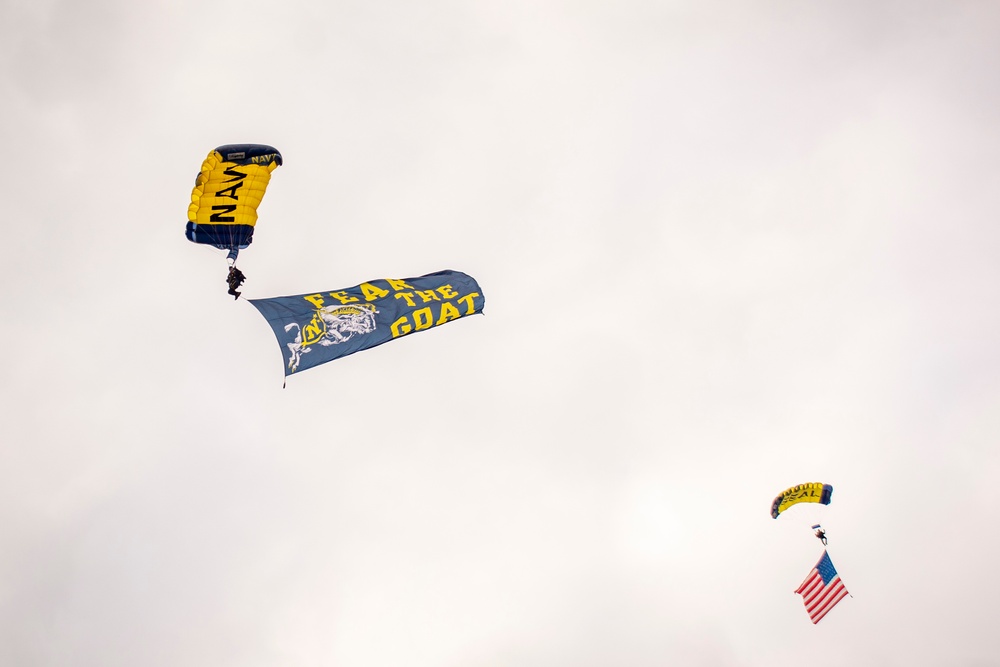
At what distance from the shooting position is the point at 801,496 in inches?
1905

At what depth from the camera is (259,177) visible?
3200 centimetres

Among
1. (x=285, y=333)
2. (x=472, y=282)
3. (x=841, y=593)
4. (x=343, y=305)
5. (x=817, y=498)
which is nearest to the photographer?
(x=285, y=333)

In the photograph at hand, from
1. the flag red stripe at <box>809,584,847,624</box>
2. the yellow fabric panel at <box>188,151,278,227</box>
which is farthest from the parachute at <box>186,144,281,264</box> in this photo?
the flag red stripe at <box>809,584,847,624</box>

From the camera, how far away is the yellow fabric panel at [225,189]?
1214 inches

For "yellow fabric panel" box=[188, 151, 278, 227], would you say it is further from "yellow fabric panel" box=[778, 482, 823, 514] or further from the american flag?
"yellow fabric panel" box=[778, 482, 823, 514]

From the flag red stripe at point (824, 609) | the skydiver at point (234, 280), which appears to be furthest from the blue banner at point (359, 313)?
the flag red stripe at point (824, 609)

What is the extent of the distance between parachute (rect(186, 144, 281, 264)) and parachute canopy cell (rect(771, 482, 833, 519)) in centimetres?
3628

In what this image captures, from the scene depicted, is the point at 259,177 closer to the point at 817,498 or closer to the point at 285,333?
the point at 285,333

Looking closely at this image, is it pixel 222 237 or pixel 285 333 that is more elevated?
pixel 222 237

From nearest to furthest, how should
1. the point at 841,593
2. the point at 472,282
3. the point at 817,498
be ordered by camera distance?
the point at 472,282, the point at 841,593, the point at 817,498

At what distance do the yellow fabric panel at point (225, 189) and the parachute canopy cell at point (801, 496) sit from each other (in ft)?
120

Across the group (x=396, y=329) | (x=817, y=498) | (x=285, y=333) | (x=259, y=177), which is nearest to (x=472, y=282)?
(x=396, y=329)

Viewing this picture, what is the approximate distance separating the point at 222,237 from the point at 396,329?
8.84 metres

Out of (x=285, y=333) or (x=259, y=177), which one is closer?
(x=285, y=333)
